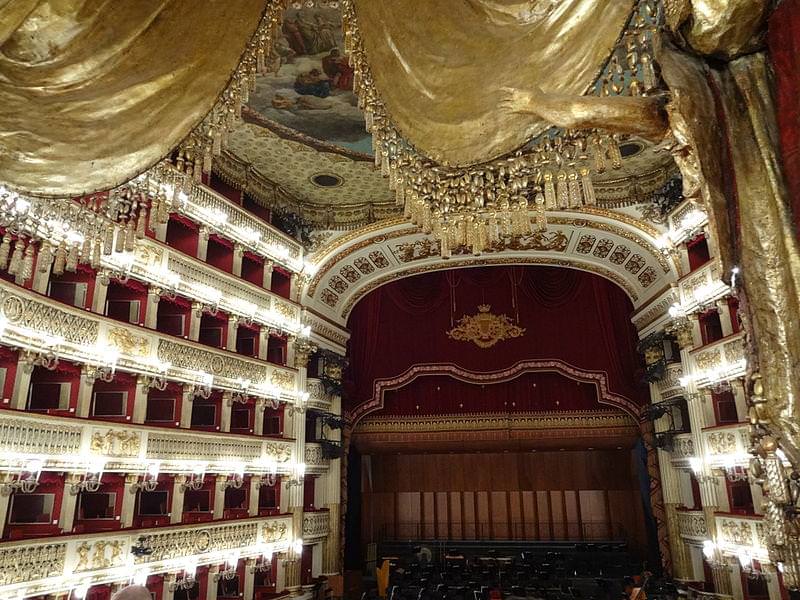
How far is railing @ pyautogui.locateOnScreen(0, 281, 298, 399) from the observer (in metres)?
8.20

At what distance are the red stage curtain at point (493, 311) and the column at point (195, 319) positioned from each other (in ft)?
18.9

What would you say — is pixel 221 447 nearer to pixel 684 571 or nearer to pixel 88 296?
pixel 88 296

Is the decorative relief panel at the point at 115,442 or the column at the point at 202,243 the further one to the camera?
the column at the point at 202,243

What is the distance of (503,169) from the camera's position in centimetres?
301

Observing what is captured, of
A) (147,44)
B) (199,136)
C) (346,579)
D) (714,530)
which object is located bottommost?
(346,579)

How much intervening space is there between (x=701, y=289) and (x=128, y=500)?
443 inches

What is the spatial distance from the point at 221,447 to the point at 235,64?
31.1 ft

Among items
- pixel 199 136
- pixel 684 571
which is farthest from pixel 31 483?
pixel 684 571

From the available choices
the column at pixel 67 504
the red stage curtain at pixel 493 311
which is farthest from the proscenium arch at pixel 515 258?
the column at pixel 67 504

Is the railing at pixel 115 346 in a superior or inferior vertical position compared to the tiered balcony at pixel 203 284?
inferior

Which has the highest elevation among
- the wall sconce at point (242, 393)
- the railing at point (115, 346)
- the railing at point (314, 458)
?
the railing at point (115, 346)

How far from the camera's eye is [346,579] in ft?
48.0

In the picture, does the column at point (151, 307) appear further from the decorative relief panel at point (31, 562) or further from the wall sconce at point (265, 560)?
the wall sconce at point (265, 560)

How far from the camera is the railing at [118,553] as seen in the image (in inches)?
303
